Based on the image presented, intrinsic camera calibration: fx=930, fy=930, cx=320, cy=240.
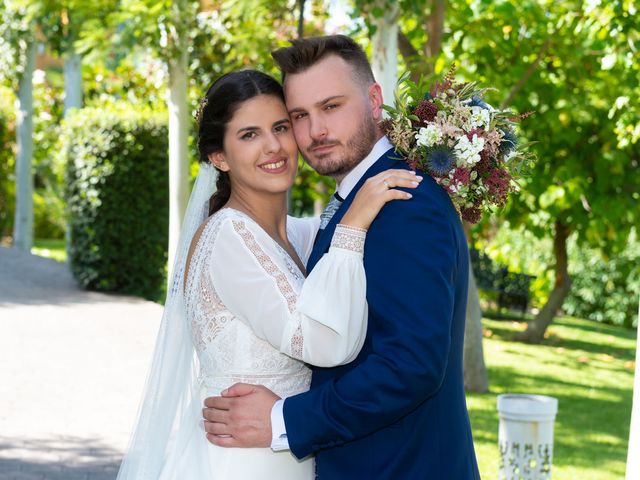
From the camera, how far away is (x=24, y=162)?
60.2 ft

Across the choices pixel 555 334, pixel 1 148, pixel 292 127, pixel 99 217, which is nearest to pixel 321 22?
pixel 99 217

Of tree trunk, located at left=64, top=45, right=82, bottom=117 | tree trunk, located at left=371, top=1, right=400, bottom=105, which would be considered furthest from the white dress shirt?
tree trunk, located at left=64, top=45, right=82, bottom=117

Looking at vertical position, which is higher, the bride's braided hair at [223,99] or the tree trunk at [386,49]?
the tree trunk at [386,49]

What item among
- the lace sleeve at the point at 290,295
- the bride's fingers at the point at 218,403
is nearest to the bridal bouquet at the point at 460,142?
the lace sleeve at the point at 290,295

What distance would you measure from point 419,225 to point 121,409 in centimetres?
592

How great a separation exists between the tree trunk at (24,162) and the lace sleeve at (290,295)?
15.8 meters

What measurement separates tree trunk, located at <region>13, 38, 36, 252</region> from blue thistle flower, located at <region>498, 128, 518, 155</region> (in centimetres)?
1625

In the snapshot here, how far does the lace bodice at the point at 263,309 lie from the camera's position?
8.64ft

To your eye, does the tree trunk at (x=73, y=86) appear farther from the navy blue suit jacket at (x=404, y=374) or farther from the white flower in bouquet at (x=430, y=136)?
the white flower in bouquet at (x=430, y=136)

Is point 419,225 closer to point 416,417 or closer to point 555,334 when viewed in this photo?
point 416,417

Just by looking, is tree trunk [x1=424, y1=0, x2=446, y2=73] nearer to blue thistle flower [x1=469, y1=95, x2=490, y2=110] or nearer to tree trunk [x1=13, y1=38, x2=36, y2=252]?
blue thistle flower [x1=469, y1=95, x2=490, y2=110]

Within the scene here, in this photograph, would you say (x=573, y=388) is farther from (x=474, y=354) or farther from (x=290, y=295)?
(x=290, y=295)

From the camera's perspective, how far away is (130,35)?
9859mm

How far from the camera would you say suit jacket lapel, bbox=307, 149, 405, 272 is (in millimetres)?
2824
